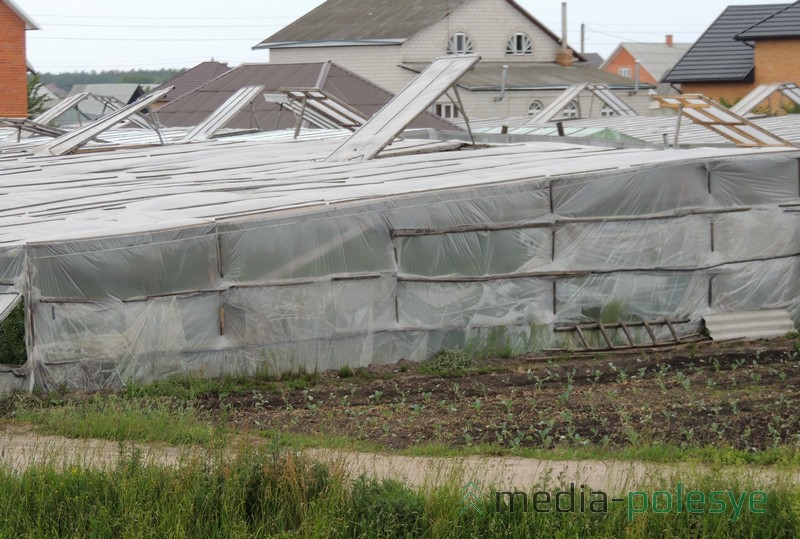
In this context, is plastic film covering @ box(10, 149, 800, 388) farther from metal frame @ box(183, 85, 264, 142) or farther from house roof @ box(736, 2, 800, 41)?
house roof @ box(736, 2, 800, 41)

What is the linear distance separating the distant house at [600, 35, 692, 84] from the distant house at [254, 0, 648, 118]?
2612cm

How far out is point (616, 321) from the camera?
1585 cm

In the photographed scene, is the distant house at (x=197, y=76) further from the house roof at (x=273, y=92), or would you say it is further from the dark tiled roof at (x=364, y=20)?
the house roof at (x=273, y=92)

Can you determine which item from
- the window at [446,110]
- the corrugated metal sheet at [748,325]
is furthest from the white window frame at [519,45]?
the corrugated metal sheet at [748,325]

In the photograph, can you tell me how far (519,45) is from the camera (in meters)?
60.0

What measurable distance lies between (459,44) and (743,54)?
14.2m

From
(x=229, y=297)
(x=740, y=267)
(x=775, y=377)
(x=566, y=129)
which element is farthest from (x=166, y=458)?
(x=566, y=129)

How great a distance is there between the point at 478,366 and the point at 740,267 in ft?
14.7

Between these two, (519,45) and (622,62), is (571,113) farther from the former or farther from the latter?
(622,62)

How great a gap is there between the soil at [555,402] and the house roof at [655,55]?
248ft

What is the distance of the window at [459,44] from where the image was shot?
56750 millimetres

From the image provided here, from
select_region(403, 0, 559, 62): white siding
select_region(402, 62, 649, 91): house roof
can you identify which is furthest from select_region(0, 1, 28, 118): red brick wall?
select_region(403, 0, 559, 62): white siding

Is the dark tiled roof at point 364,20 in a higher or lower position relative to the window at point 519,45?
higher

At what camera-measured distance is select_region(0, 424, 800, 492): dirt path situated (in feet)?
28.2
